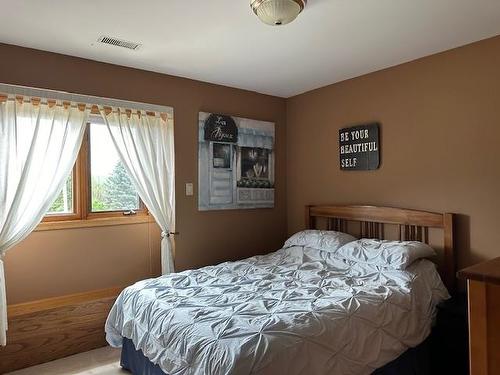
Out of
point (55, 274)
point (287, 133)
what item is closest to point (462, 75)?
point (287, 133)

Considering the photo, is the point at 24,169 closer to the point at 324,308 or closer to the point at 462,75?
the point at 324,308

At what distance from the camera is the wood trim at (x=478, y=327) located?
3.28 ft

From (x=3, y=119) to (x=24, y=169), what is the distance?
0.38 metres

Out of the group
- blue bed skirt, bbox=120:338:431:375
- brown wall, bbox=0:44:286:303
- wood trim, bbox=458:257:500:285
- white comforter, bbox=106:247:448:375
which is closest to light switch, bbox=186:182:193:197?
brown wall, bbox=0:44:286:303

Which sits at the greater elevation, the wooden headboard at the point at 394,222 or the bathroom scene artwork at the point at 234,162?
the bathroom scene artwork at the point at 234,162

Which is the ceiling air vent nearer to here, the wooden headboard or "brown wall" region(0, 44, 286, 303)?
"brown wall" region(0, 44, 286, 303)

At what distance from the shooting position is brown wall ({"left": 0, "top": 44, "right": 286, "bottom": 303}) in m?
2.74

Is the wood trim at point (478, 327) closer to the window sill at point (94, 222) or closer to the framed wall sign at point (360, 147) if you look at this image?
the framed wall sign at point (360, 147)

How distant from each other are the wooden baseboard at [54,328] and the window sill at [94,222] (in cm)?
57

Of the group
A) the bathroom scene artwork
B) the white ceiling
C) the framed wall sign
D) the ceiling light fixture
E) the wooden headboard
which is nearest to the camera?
the ceiling light fixture

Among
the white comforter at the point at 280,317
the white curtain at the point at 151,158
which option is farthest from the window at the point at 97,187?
the white comforter at the point at 280,317

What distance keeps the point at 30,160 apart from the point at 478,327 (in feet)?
9.30

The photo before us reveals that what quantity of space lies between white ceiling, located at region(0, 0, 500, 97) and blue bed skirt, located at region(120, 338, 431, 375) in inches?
81.3

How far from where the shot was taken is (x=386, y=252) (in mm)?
2672
